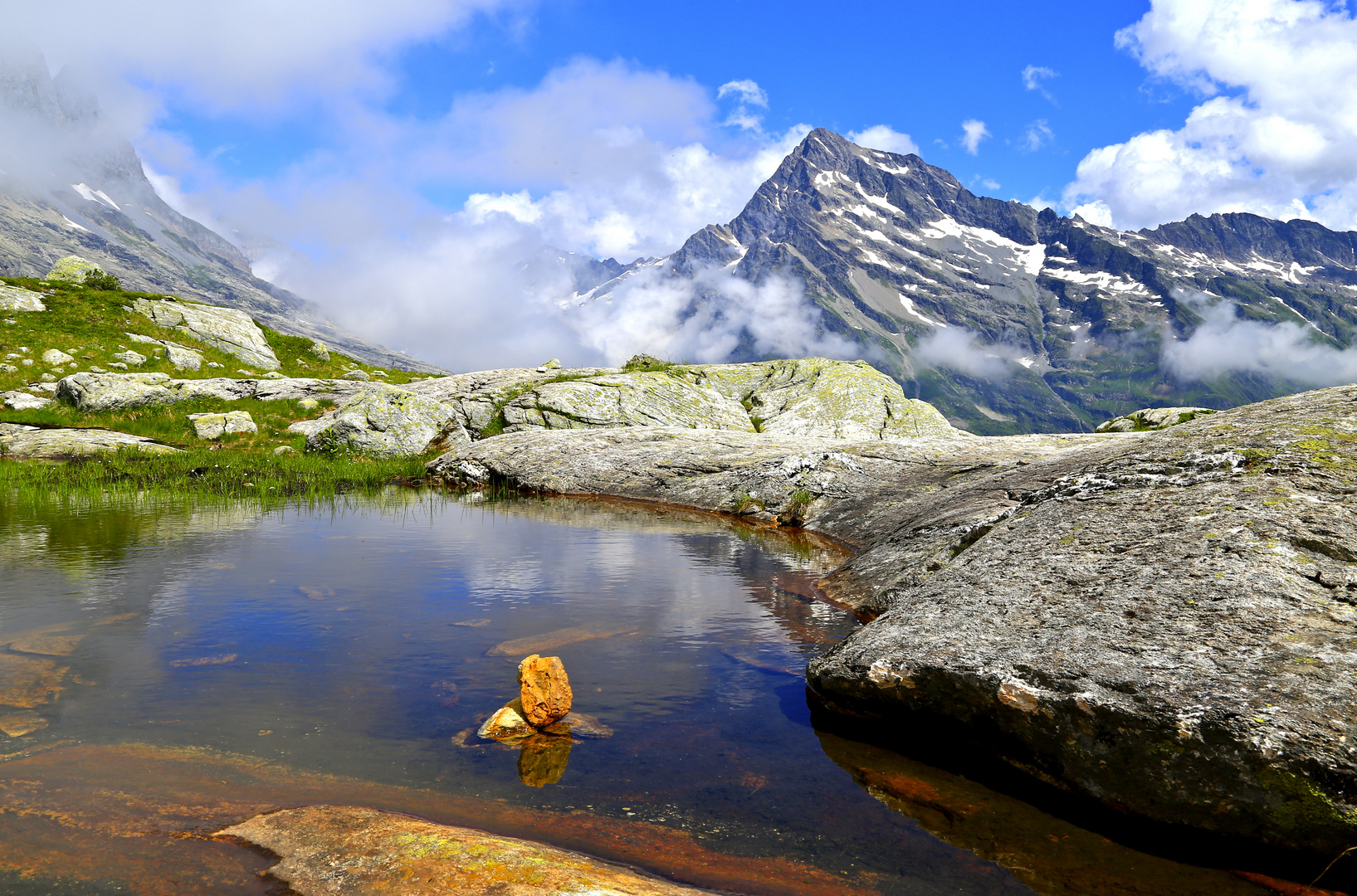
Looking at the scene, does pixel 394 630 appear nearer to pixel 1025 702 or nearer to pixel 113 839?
pixel 113 839

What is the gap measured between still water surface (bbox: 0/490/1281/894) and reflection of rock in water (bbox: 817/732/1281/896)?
0.04 m

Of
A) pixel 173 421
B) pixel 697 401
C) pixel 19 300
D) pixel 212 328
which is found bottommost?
pixel 173 421

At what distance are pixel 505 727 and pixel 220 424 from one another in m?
38.1

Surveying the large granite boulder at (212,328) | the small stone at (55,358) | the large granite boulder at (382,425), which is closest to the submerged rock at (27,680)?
the large granite boulder at (382,425)

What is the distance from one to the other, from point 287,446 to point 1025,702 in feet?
130

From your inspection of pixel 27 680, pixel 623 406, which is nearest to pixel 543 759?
pixel 27 680

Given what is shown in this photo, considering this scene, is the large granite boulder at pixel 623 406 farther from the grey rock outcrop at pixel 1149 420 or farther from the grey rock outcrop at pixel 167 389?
the grey rock outcrop at pixel 1149 420

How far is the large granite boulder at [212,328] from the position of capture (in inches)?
2087

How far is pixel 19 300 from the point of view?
160 feet

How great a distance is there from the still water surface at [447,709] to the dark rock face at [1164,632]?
759 millimetres

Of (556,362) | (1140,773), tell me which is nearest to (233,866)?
(1140,773)

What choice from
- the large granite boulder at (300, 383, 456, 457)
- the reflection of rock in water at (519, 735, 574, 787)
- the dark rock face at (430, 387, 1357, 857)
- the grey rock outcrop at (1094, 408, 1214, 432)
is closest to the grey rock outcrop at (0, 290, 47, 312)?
the large granite boulder at (300, 383, 456, 457)

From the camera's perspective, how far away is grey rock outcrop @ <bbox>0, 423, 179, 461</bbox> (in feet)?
Answer: 105

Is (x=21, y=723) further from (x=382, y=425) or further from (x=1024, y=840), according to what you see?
(x=382, y=425)
